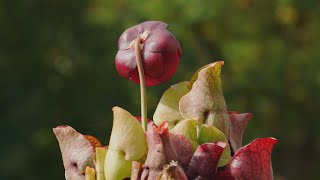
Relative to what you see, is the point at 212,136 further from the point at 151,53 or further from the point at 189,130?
the point at 151,53

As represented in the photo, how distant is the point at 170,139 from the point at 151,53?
0.54 ft

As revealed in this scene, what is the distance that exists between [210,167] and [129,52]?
26cm

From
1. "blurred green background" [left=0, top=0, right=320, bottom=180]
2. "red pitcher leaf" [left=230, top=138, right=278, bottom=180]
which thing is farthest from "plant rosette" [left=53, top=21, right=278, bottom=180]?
"blurred green background" [left=0, top=0, right=320, bottom=180]

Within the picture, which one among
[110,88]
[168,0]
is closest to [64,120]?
[110,88]

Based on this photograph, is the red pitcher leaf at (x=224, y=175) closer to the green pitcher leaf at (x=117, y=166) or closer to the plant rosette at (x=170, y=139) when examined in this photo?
the plant rosette at (x=170, y=139)

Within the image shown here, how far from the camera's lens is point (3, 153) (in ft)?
19.4

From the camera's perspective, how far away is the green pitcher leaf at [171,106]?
1603 mm

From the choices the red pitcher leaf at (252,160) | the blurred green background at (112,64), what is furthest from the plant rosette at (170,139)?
the blurred green background at (112,64)

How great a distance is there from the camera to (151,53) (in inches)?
61.3

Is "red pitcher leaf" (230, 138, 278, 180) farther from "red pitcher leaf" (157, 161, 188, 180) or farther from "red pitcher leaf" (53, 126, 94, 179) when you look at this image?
"red pitcher leaf" (53, 126, 94, 179)

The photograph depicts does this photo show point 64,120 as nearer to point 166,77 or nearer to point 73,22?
point 73,22

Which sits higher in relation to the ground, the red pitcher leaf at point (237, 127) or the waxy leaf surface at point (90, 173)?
the red pitcher leaf at point (237, 127)

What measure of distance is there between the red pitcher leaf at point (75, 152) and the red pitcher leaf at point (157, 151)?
6.6 inches

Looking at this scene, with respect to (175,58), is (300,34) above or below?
below
